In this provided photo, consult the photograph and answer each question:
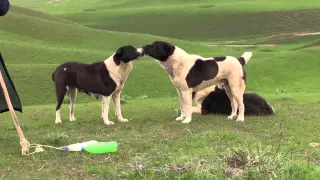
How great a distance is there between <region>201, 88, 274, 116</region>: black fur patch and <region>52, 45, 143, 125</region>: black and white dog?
9.53 feet

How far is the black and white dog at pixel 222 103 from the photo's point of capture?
13.2 m

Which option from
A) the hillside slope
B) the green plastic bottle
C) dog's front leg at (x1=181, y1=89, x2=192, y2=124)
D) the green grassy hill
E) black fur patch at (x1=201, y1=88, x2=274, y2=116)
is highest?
the green plastic bottle

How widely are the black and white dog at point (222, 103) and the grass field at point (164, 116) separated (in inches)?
21.5

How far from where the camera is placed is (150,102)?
61.1 feet

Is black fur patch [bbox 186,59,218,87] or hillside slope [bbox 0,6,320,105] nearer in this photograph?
black fur patch [bbox 186,59,218,87]

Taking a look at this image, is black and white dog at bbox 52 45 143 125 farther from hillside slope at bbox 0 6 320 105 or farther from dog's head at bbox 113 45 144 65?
hillside slope at bbox 0 6 320 105

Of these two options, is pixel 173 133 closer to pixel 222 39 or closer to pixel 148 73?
pixel 148 73

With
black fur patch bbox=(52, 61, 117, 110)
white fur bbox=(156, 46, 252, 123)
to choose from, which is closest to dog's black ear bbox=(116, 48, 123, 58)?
black fur patch bbox=(52, 61, 117, 110)

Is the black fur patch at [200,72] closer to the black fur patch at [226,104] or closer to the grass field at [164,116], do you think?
the grass field at [164,116]

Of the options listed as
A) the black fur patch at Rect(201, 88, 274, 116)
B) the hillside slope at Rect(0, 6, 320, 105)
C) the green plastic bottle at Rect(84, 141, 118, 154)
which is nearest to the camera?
the green plastic bottle at Rect(84, 141, 118, 154)

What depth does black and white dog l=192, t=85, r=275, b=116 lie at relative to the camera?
43.2 ft

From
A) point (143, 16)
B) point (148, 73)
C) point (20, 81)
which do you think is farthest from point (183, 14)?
point (20, 81)

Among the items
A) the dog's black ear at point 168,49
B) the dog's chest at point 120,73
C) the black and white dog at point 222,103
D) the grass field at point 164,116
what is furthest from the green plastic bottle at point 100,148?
the black and white dog at point 222,103

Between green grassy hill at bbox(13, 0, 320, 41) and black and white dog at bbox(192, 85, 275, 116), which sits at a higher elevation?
black and white dog at bbox(192, 85, 275, 116)
